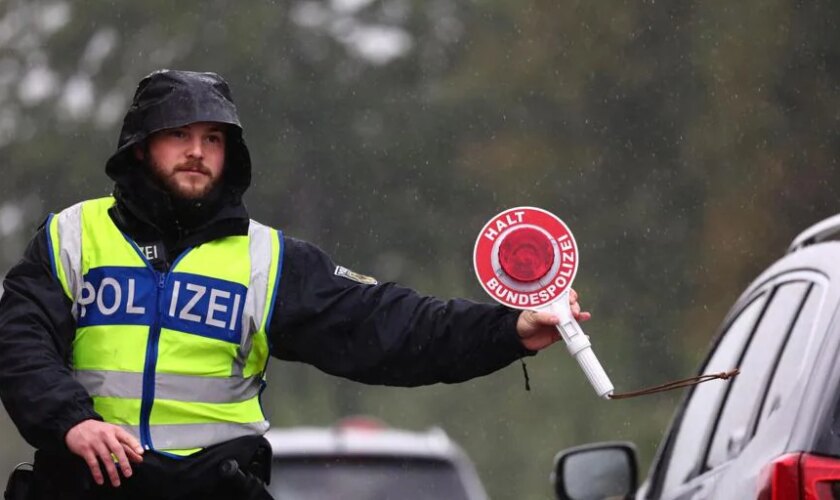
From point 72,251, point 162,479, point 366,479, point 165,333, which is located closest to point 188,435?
point 162,479

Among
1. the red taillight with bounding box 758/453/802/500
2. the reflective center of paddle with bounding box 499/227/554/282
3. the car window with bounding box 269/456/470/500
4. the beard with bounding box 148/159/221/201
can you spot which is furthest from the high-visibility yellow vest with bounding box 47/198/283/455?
the car window with bounding box 269/456/470/500

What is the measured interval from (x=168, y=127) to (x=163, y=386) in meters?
0.59

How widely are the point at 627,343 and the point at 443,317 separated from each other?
2166 centimetres

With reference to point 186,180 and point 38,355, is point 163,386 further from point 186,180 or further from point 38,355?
point 186,180

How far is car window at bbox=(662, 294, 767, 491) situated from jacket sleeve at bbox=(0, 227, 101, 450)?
157 cm

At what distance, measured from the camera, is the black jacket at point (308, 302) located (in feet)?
15.8

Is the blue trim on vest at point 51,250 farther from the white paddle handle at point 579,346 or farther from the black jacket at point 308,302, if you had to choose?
the white paddle handle at point 579,346

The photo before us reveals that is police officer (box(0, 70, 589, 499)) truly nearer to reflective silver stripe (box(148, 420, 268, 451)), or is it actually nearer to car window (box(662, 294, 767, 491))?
reflective silver stripe (box(148, 420, 268, 451))

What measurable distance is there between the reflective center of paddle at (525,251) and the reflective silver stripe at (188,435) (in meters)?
0.75

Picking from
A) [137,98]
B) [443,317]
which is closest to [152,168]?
→ [137,98]

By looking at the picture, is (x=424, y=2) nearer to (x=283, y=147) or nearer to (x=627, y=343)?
(x=283, y=147)

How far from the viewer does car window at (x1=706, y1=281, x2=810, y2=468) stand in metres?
4.76

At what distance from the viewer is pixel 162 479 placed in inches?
187

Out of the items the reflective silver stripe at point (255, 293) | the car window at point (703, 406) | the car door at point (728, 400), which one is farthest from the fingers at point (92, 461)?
the car window at point (703, 406)
